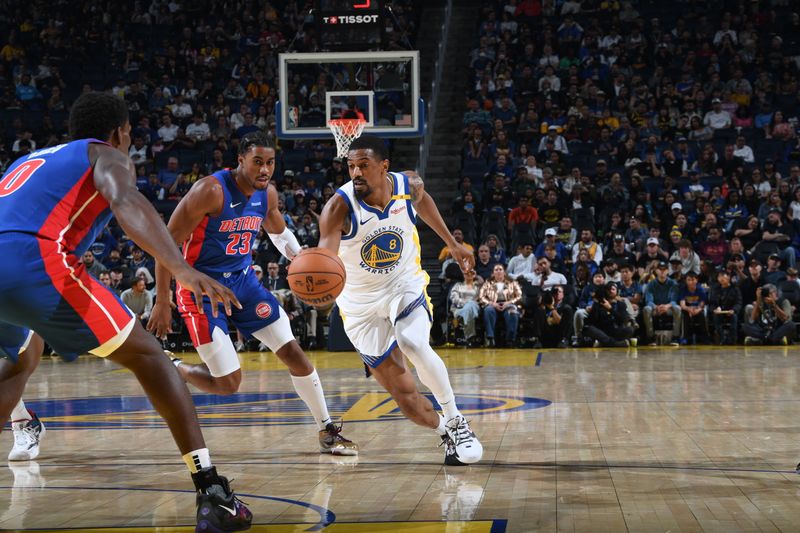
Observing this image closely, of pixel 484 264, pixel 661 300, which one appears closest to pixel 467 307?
pixel 484 264

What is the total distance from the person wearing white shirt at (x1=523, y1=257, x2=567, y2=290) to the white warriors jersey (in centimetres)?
856

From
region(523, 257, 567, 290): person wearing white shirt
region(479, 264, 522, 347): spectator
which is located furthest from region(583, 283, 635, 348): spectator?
region(479, 264, 522, 347): spectator

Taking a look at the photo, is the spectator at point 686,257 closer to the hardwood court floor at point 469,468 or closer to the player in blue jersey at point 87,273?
the hardwood court floor at point 469,468

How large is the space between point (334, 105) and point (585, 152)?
567 centimetres

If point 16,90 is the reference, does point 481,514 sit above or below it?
below

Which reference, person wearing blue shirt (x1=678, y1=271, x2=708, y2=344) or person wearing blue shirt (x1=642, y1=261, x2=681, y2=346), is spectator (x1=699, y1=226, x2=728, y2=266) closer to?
person wearing blue shirt (x1=678, y1=271, x2=708, y2=344)

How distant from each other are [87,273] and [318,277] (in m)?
1.61

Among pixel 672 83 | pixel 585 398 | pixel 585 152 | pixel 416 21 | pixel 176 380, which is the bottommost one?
pixel 585 398

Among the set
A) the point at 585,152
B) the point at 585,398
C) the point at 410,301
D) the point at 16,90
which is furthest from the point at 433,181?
the point at 410,301

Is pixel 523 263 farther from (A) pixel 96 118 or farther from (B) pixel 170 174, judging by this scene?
(A) pixel 96 118

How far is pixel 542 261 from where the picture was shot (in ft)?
46.1

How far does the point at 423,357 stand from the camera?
5.38m

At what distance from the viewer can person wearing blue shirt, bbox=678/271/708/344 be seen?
1363cm

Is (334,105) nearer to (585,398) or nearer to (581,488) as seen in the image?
(585,398)
